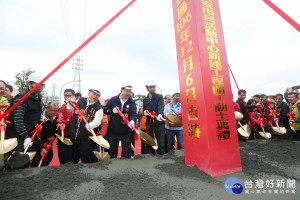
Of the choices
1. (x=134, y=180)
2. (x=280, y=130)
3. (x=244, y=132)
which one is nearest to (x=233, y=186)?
(x=134, y=180)

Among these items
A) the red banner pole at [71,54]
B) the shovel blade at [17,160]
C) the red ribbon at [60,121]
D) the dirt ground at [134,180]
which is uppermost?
the red banner pole at [71,54]

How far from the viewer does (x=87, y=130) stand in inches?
108

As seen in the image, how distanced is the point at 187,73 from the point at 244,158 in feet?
5.27

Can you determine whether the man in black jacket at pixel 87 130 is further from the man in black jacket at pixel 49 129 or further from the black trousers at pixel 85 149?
the man in black jacket at pixel 49 129

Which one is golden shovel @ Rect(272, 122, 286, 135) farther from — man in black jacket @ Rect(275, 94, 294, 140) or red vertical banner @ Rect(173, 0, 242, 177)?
red vertical banner @ Rect(173, 0, 242, 177)

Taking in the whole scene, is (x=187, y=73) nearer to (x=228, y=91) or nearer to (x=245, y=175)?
(x=228, y=91)

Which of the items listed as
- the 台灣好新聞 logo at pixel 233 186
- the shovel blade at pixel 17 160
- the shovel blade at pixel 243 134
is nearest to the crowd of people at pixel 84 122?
the shovel blade at pixel 17 160

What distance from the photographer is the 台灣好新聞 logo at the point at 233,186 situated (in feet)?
4.91

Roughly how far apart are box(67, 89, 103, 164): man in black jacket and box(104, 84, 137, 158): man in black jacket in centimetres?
29

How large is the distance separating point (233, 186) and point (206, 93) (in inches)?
40.4

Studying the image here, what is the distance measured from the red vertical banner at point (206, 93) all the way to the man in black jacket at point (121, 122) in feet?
3.92

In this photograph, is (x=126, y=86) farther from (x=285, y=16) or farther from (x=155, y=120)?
(x=285, y=16)

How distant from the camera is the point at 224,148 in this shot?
6.48ft

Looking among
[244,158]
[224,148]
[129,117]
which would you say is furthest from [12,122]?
[244,158]
